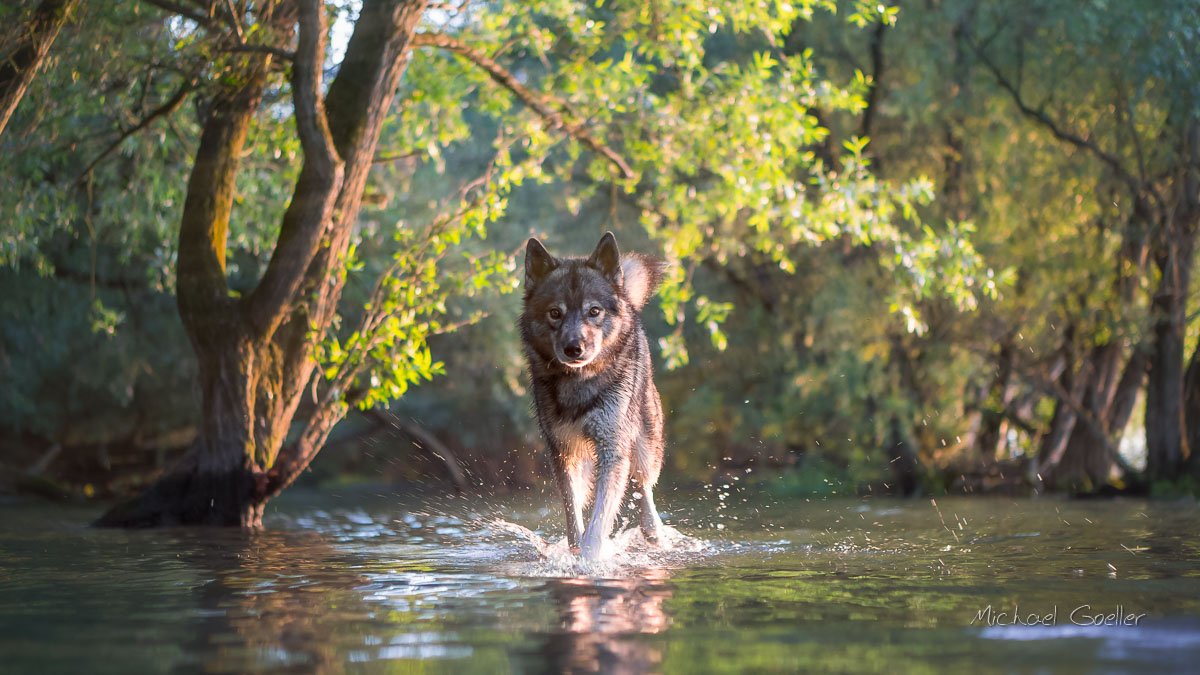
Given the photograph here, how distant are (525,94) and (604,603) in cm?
932

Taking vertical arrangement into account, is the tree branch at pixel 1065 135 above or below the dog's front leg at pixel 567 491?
above

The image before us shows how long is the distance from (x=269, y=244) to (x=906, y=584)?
36.7ft

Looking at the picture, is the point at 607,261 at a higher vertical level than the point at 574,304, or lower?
higher

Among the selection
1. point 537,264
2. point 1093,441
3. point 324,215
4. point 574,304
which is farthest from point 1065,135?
Result: point 574,304

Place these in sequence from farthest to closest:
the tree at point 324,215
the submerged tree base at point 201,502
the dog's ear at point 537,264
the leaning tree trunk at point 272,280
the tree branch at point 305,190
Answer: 1. the submerged tree base at point 201,502
2. the tree at point 324,215
3. the leaning tree trunk at point 272,280
4. the tree branch at point 305,190
5. the dog's ear at point 537,264

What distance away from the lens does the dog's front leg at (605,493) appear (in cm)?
765

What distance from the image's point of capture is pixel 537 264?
348 inches

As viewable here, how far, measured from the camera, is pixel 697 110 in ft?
47.0

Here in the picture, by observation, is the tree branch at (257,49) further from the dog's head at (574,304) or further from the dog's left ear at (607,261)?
the dog's left ear at (607,261)

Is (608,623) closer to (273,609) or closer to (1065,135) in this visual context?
(273,609)

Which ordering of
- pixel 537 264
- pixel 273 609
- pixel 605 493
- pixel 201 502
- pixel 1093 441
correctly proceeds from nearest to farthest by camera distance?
1. pixel 273 609
2. pixel 605 493
3. pixel 537 264
4. pixel 201 502
5. pixel 1093 441

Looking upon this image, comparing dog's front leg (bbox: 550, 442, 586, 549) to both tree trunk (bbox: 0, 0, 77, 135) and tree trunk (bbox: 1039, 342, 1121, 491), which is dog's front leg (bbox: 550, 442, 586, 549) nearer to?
tree trunk (bbox: 0, 0, 77, 135)

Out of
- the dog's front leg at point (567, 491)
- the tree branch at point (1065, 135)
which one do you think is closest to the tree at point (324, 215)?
the dog's front leg at point (567, 491)

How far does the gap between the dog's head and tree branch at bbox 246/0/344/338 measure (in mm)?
2751
